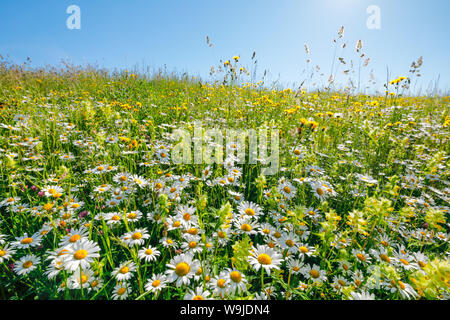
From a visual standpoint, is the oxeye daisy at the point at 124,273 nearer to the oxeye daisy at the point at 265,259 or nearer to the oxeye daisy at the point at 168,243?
the oxeye daisy at the point at 168,243

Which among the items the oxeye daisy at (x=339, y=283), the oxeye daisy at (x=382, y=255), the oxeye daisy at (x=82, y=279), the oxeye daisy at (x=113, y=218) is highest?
the oxeye daisy at (x=113, y=218)

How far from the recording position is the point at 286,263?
144cm

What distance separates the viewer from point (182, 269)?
1.17 meters

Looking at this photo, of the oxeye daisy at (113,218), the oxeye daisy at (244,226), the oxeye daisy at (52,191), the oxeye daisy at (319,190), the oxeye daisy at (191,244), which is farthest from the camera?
the oxeye daisy at (319,190)

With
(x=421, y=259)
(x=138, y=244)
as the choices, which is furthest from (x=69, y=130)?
(x=421, y=259)

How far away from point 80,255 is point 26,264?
1.63 feet

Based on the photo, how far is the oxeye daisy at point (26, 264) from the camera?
4.04 ft

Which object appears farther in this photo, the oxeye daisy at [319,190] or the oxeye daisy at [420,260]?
the oxeye daisy at [319,190]

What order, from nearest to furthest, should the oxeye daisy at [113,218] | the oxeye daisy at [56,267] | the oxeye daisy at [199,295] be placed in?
the oxeye daisy at [199,295] → the oxeye daisy at [56,267] → the oxeye daisy at [113,218]

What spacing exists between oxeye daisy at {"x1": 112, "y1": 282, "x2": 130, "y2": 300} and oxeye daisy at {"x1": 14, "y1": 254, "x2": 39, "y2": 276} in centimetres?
54

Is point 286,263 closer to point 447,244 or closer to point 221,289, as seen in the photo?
point 221,289

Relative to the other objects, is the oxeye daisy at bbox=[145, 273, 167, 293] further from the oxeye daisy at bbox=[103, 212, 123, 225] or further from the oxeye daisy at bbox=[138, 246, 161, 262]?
the oxeye daisy at bbox=[103, 212, 123, 225]

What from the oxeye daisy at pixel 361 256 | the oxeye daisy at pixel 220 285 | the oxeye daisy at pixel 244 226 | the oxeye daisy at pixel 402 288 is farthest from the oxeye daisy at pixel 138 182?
the oxeye daisy at pixel 402 288

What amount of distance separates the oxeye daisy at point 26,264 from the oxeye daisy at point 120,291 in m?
0.54
